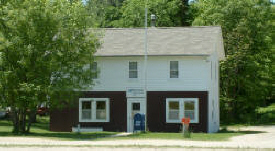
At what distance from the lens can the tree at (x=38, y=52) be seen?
32281 mm

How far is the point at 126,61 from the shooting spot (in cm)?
3931

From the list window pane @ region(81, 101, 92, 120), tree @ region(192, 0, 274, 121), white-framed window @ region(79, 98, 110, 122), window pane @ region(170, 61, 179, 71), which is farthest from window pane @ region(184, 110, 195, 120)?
tree @ region(192, 0, 274, 121)

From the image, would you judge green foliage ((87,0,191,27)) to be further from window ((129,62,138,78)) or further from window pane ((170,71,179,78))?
window pane ((170,71,179,78))

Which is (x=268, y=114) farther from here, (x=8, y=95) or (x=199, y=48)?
(x=8, y=95)

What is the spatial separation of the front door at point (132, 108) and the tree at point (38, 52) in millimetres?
5283

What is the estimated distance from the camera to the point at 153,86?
38656mm

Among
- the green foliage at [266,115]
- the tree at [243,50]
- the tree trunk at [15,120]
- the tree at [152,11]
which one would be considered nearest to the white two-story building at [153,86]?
the tree trunk at [15,120]

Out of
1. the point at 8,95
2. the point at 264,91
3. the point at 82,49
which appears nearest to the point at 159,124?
the point at 82,49

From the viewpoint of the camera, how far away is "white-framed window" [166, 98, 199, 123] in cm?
3778

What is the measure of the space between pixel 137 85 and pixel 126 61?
192cm

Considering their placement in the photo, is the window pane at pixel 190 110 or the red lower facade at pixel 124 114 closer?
the red lower facade at pixel 124 114

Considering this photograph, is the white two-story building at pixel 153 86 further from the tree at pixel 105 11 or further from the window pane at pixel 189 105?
the tree at pixel 105 11

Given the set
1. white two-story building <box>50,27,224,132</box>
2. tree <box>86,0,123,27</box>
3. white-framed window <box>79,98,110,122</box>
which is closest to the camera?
white two-story building <box>50,27,224,132</box>

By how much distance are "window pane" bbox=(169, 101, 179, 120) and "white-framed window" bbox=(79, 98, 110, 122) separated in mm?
4512
